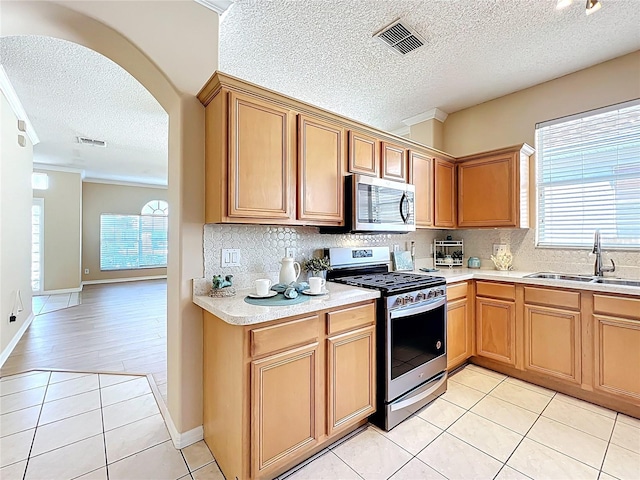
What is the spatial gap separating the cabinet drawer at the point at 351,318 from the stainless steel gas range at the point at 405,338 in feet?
0.26

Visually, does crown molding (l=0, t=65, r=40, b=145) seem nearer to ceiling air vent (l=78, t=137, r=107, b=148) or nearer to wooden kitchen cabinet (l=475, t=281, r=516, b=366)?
ceiling air vent (l=78, t=137, r=107, b=148)

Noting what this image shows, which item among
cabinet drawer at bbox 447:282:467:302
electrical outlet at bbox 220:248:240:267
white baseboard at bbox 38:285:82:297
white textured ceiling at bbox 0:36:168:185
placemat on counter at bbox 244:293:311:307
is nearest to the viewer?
placemat on counter at bbox 244:293:311:307

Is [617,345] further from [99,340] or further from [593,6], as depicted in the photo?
[99,340]

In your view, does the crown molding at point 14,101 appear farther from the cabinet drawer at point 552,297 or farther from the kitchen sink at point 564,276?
the kitchen sink at point 564,276

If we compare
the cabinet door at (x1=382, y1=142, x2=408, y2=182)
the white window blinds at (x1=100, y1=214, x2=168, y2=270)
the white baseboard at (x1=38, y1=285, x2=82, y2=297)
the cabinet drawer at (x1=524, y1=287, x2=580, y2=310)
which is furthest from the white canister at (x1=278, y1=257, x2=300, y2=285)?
the white window blinds at (x1=100, y1=214, x2=168, y2=270)

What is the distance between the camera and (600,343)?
227cm

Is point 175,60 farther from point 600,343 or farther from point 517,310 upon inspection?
point 600,343

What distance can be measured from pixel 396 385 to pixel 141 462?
1.62 meters

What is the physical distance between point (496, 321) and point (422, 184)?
1.49 metres

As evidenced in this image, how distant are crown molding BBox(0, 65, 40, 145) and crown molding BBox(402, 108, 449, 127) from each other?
4282 millimetres

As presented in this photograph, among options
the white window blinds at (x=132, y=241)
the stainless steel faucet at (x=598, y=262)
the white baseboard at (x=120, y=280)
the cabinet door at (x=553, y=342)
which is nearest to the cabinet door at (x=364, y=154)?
the cabinet door at (x=553, y=342)

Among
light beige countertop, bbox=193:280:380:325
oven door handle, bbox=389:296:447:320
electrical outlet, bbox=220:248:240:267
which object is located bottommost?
oven door handle, bbox=389:296:447:320

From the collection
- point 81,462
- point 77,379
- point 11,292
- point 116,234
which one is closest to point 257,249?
point 81,462

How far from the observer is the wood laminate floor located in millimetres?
3055
